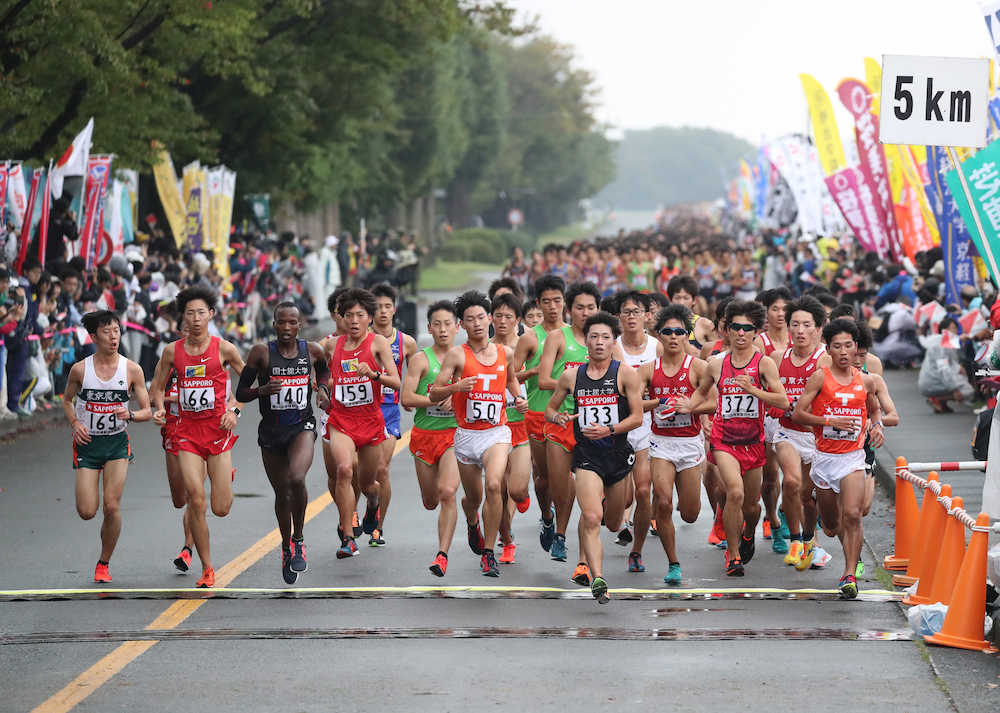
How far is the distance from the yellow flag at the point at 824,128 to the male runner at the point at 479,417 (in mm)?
23701

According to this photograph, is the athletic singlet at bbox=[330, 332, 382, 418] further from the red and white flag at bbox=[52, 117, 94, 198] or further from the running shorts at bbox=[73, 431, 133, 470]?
the red and white flag at bbox=[52, 117, 94, 198]

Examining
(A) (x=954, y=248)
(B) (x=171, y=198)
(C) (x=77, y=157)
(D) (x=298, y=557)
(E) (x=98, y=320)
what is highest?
(C) (x=77, y=157)

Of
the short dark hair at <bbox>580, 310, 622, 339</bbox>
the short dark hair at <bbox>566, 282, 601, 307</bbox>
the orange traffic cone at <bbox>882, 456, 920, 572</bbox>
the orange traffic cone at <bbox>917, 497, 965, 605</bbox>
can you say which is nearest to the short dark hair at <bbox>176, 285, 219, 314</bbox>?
the short dark hair at <bbox>580, 310, 622, 339</bbox>

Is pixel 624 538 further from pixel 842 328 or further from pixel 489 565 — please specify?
pixel 842 328

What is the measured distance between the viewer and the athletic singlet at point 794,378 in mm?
10977

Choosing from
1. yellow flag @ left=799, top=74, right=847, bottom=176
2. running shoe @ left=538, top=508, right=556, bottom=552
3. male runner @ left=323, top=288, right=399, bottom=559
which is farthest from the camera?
yellow flag @ left=799, top=74, right=847, bottom=176

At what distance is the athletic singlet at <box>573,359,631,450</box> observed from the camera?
10.1 metres

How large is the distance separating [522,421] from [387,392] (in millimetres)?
1254

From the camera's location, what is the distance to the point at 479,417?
416 inches

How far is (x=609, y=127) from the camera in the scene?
141 meters

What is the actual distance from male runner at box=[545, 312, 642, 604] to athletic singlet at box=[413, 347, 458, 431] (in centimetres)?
89

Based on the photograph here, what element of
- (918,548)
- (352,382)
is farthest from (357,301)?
(918,548)

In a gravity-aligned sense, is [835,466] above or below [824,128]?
below

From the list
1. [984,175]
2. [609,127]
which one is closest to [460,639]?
[984,175]
